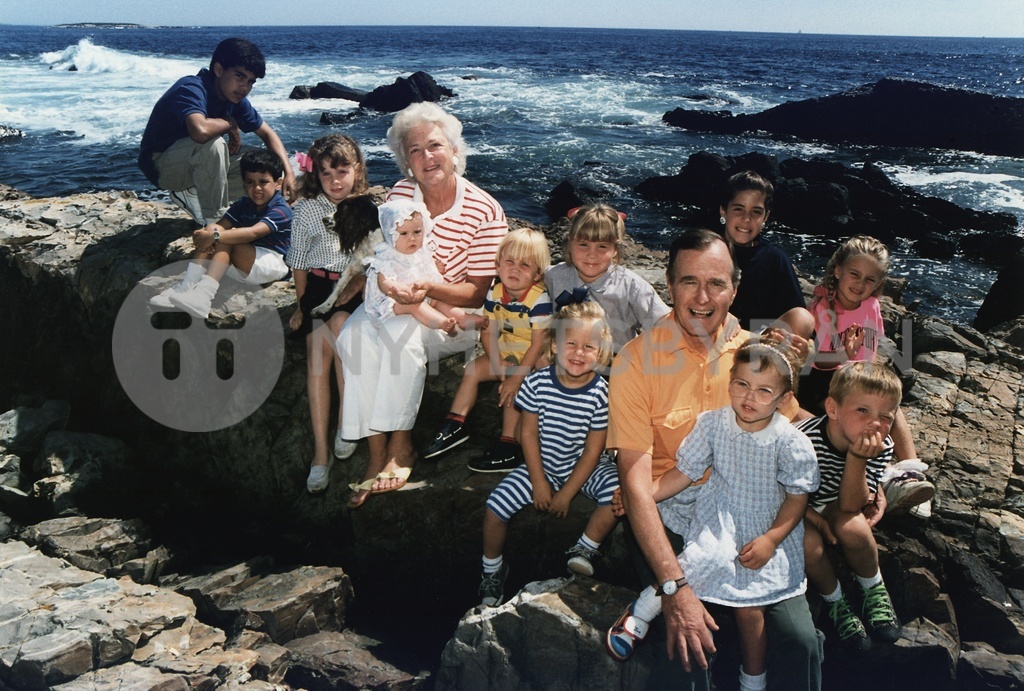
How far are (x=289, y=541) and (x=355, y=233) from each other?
2.10m

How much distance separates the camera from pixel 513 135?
27031 mm

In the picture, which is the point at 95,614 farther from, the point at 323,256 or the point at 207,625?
the point at 323,256

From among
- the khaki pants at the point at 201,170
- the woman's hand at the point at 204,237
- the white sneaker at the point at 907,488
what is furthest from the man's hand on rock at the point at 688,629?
the khaki pants at the point at 201,170

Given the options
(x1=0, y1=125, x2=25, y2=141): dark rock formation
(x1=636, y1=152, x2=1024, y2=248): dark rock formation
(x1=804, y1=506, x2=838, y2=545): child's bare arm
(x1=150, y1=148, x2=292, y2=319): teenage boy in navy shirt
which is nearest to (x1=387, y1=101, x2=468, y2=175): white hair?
(x1=150, y1=148, x2=292, y2=319): teenage boy in navy shirt

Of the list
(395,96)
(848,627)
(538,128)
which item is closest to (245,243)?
(848,627)

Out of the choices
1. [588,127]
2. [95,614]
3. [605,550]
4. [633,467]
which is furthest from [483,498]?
[588,127]

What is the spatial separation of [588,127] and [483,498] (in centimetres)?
2734

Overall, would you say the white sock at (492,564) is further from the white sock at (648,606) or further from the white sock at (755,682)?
the white sock at (755,682)

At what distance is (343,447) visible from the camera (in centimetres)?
418

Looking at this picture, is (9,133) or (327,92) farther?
(327,92)

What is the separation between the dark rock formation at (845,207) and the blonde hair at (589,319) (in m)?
14.1

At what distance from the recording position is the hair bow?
3424 millimetres

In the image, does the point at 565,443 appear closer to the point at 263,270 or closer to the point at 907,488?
the point at 907,488

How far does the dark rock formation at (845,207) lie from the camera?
52.7 ft
